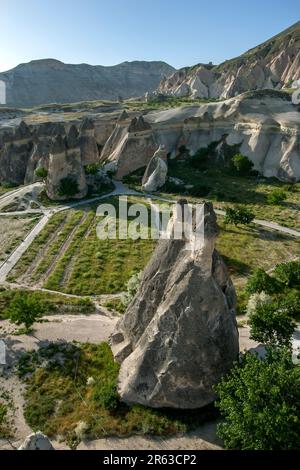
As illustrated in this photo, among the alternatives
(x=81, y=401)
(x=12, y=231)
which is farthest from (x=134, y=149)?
(x=81, y=401)

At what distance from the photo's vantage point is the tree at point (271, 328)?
2088 cm

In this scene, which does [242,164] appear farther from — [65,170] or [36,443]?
[36,443]

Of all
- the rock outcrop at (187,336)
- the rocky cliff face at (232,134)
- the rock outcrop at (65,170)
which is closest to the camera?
the rock outcrop at (187,336)

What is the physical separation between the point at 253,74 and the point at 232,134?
70.0m

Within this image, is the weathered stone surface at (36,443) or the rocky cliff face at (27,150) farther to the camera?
the rocky cliff face at (27,150)

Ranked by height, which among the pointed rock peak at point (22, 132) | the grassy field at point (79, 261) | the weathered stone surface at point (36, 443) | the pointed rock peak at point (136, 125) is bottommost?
the grassy field at point (79, 261)

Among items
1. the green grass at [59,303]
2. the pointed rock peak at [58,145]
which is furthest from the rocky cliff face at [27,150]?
the green grass at [59,303]

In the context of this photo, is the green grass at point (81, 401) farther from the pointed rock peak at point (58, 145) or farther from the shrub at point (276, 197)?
the pointed rock peak at point (58, 145)

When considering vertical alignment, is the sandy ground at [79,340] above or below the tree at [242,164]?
below

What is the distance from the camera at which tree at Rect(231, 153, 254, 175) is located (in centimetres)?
6269

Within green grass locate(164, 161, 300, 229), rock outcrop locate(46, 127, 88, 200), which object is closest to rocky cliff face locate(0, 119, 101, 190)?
rock outcrop locate(46, 127, 88, 200)

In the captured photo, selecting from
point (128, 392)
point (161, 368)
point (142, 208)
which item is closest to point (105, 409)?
point (128, 392)

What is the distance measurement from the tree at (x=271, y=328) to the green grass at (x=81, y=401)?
554 centimetres
